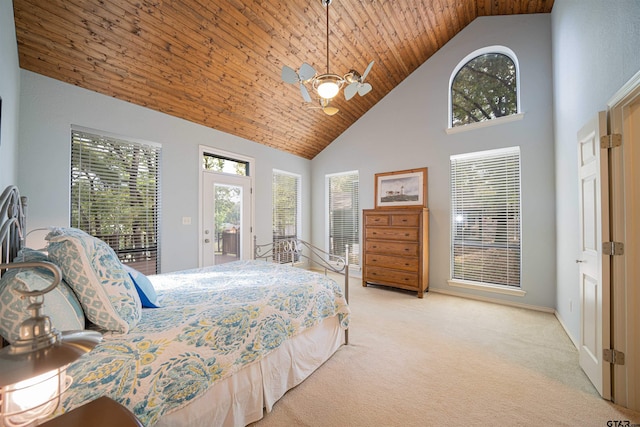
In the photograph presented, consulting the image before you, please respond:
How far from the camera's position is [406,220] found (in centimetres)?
432

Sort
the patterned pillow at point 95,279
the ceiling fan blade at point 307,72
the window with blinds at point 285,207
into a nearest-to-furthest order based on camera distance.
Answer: the patterned pillow at point 95,279
the ceiling fan blade at point 307,72
the window with blinds at point 285,207

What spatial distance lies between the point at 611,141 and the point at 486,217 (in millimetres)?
2404

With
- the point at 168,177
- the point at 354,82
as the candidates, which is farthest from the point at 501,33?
the point at 168,177

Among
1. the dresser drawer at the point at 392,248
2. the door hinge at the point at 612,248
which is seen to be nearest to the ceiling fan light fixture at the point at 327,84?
the door hinge at the point at 612,248

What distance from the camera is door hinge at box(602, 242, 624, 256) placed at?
1.81 m

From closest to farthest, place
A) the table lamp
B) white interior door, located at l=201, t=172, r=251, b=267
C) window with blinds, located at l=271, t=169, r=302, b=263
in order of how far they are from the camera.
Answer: the table lamp → white interior door, located at l=201, t=172, r=251, b=267 → window with blinds, located at l=271, t=169, r=302, b=263

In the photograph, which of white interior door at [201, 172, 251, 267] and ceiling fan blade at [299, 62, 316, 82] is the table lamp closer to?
ceiling fan blade at [299, 62, 316, 82]

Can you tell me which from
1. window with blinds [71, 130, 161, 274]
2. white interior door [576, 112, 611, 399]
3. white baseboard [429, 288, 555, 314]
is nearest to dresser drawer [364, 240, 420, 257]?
white baseboard [429, 288, 555, 314]

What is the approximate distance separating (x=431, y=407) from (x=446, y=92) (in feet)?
15.0

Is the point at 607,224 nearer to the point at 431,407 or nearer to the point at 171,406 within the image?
the point at 431,407

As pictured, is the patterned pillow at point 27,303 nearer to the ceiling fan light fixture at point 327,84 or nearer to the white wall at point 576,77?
the ceiling fan light fixture at point 327,84

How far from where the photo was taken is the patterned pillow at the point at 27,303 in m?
0.94

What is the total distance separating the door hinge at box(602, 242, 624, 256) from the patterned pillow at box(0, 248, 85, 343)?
3.18 m

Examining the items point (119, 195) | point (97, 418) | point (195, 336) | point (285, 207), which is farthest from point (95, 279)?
point (285, 207)
